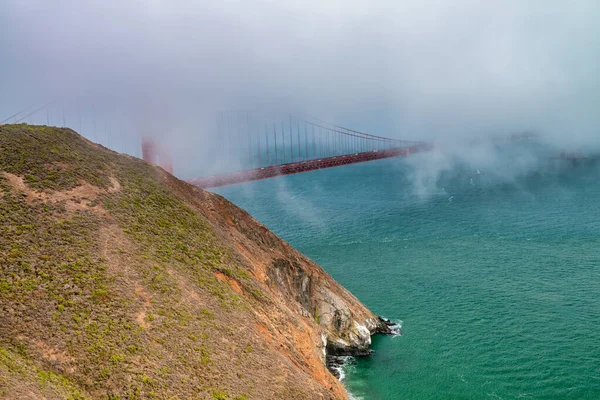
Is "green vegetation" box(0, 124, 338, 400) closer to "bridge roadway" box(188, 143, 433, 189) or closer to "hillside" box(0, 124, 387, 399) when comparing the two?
"hillside" box(0, 124, 387, 399)

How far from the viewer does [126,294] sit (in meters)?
23.8

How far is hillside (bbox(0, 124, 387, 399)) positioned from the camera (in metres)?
19.8

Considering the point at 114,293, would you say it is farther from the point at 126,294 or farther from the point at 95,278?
the point at 95,278

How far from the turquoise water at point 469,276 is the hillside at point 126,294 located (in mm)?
9947

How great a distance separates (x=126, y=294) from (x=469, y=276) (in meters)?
44.9

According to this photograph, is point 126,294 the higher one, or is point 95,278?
point 95,278

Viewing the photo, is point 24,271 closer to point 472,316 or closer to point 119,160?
point 119,160

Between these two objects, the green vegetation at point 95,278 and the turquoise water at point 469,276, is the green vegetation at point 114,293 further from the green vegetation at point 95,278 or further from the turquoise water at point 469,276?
the turquoise water at point 469,276

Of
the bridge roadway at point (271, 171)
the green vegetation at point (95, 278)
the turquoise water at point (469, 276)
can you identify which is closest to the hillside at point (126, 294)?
the green vegetation at point (95, 278)

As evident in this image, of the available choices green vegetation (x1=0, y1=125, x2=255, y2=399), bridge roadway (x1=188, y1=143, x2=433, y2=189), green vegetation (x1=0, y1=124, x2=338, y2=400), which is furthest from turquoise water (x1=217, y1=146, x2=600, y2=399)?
green vegetation (x1=0, y1=125, x2=255, y2=399)

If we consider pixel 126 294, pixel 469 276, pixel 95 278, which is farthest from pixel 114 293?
pixel 469 276

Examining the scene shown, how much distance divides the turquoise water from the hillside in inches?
392

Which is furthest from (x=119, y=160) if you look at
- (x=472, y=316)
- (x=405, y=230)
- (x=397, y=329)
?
(x=405, y=230)

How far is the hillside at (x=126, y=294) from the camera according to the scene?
1978cm
